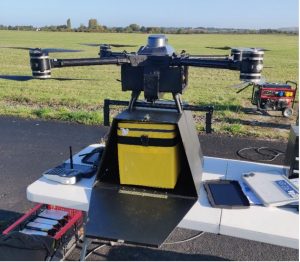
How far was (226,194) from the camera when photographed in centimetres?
205

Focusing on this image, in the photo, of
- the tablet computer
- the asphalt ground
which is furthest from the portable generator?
the tablet computer

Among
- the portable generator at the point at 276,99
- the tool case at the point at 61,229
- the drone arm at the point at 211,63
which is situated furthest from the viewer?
the portable generator at the point at 276,99

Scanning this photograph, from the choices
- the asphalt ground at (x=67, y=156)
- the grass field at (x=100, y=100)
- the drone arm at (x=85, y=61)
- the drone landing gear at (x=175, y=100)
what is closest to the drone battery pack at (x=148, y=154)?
the drone landing gear at (x=175, y=100)

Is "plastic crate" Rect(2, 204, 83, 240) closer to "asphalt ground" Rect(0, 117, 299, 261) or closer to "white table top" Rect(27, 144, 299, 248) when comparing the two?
"asphalt ground" Rect(0, 117, 299, 261)

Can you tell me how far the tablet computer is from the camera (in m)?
1.93

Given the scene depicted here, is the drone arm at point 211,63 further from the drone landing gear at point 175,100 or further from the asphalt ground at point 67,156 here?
the asphalt ground at point 67,156

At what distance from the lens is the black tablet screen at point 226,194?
77.0 inches

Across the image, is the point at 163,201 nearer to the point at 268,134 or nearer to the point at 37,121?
the point at 268,134

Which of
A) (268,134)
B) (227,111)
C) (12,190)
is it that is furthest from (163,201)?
(227,111)

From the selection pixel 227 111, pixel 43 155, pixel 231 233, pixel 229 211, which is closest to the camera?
pixel 231 233

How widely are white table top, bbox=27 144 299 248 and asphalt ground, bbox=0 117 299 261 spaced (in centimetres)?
140

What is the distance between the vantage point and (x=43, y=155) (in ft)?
18.5

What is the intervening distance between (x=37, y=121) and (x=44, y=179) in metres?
5.54

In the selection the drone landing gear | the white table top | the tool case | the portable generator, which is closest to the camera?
the white table top
